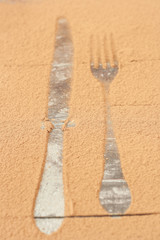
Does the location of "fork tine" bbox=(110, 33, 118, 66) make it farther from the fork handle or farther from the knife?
the fork handle

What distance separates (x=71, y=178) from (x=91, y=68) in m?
0.68

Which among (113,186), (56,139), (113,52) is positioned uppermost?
(113,52)

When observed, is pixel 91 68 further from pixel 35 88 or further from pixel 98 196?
pixel 98 196

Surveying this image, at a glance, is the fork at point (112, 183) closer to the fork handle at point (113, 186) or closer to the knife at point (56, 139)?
the fork handle at point (113, 186)

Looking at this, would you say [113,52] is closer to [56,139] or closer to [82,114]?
[82,114]

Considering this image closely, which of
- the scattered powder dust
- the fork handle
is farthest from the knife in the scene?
the fork handle

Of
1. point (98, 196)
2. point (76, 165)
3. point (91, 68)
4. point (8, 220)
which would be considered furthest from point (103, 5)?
point (8, 220)

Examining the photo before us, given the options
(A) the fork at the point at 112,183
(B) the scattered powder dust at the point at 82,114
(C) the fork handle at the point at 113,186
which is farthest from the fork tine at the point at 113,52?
(C) the fork handle at the point at 113,186

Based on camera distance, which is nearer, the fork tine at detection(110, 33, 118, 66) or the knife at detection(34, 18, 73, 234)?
the knife at detection(34, 18, 73, 234)

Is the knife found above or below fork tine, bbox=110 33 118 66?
below

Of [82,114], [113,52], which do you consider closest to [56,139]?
[82,114]

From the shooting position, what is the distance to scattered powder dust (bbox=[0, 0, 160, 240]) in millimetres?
1235

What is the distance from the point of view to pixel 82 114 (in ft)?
5.03

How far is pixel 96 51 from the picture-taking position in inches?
70.4
